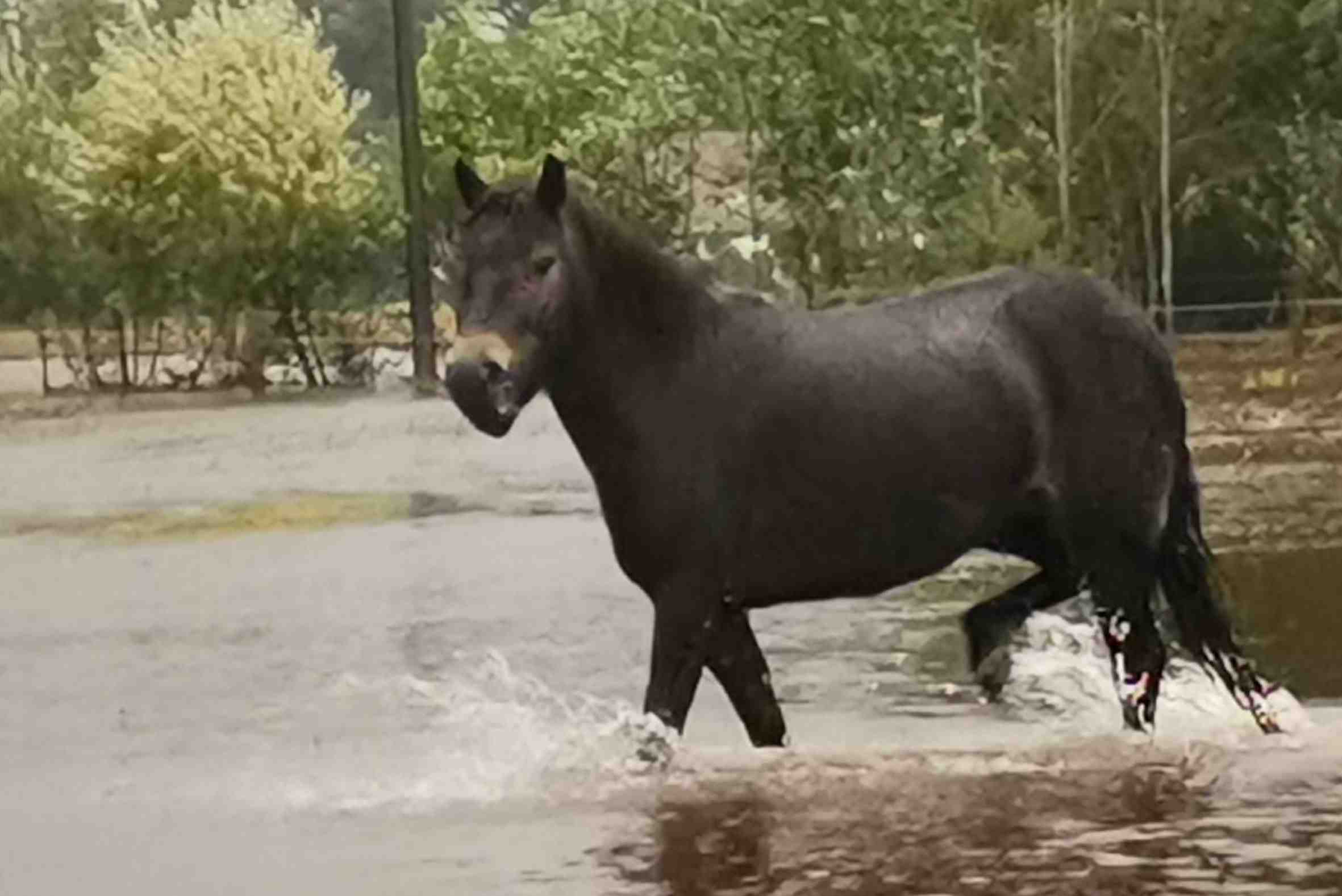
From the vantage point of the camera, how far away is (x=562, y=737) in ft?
35.8

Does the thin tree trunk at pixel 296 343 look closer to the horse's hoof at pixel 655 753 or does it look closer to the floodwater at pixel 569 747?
the floodwater at pixel 569 747

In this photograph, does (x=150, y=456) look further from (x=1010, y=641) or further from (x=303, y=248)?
(x=1010, y=641)

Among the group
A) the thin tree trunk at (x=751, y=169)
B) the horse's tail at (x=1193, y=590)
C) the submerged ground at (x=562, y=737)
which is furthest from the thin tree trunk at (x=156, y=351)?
the horse's tail at (x=1193, y=590)

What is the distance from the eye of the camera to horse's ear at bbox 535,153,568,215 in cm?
974

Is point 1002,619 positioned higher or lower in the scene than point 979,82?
higher

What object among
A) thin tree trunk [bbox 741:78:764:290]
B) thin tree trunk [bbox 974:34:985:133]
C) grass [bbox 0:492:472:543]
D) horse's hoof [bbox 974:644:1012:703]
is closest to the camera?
horse's hoof [bbox 974:644:1012:703]

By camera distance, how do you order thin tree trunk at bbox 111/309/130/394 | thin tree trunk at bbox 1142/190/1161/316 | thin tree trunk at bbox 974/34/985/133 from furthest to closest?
thin tree trunk at bbox 111/309/130/394 → thin tree trunk at bbox 974/34/985/133 → thin tree trunk at bbox 1142/190/1161/316

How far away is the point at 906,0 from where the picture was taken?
44062 millimetres

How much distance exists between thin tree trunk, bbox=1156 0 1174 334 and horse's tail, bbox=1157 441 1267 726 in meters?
27.2

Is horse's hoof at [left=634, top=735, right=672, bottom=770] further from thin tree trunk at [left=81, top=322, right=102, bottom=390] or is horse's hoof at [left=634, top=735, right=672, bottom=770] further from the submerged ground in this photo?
thin tree trunk at [left=81, top=322, right=102, bottom=390]

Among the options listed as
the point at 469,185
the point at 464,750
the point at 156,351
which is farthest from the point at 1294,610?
the point at 156,351

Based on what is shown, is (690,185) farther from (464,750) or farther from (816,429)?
(816,429)

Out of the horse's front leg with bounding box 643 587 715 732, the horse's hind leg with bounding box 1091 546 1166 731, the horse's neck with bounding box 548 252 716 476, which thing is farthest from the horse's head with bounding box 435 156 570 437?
the horse's hind leg with bounding box 1091 546 1166 731

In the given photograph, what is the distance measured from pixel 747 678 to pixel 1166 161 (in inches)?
1274
